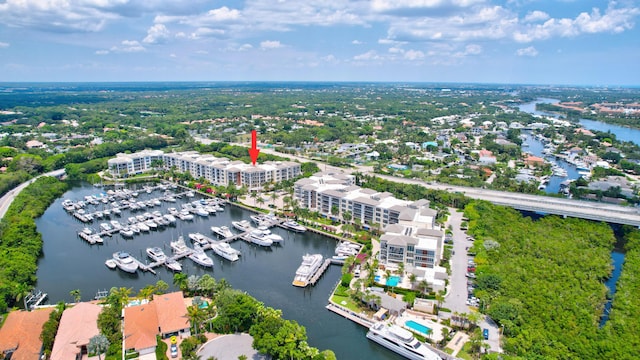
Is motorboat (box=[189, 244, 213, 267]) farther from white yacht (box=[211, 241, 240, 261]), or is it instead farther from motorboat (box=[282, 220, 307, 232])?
motorboat (box=[282, 220, 307, 232])

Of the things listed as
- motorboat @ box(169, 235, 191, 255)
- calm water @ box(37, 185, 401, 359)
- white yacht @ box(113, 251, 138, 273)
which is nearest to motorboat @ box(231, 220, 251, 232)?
calm water @ box(37, 185, 401, 359)

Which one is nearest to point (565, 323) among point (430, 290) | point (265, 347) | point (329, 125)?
point (430, 290)

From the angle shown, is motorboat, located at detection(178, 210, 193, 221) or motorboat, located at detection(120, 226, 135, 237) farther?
motorboat, located at detection(178, 210, 193, 221)

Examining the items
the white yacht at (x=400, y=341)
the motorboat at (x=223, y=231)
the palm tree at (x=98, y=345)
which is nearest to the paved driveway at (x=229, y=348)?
the palm tree at (x=98, y=345)

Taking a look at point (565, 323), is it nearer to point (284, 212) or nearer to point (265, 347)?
point (265, 347)

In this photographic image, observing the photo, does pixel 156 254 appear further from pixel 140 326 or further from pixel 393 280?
pixel 393 280

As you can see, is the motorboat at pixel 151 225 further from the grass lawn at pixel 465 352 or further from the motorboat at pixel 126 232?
the grass lawn at pixel 465 352

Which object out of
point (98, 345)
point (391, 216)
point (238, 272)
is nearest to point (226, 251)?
point (238, 272)
